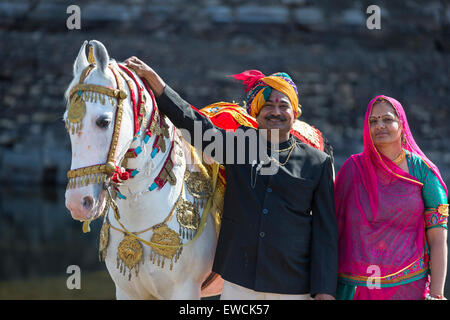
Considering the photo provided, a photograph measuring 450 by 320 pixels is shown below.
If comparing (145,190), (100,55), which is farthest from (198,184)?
(100,55)

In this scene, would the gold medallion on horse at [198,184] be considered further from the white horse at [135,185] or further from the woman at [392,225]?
the woman at [392,225]

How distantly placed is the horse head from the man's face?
0.62 metres

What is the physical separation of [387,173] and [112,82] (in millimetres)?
1304

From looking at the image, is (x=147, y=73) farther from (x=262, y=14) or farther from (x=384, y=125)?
(x=262, y=14)

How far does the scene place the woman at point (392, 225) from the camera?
9.00 feet

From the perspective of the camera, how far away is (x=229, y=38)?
1311 centimetres

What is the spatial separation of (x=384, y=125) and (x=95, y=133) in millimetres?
1314

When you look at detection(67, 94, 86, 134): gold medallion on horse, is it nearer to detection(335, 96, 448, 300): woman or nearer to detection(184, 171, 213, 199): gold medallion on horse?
detection(184, 171, 213, 199): gold medallion on horse

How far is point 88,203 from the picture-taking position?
230 centimetres

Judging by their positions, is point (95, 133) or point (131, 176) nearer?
point (95, 133)

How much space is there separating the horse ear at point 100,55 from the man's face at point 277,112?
718 millimetres

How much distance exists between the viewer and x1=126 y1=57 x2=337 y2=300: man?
2.59 m
